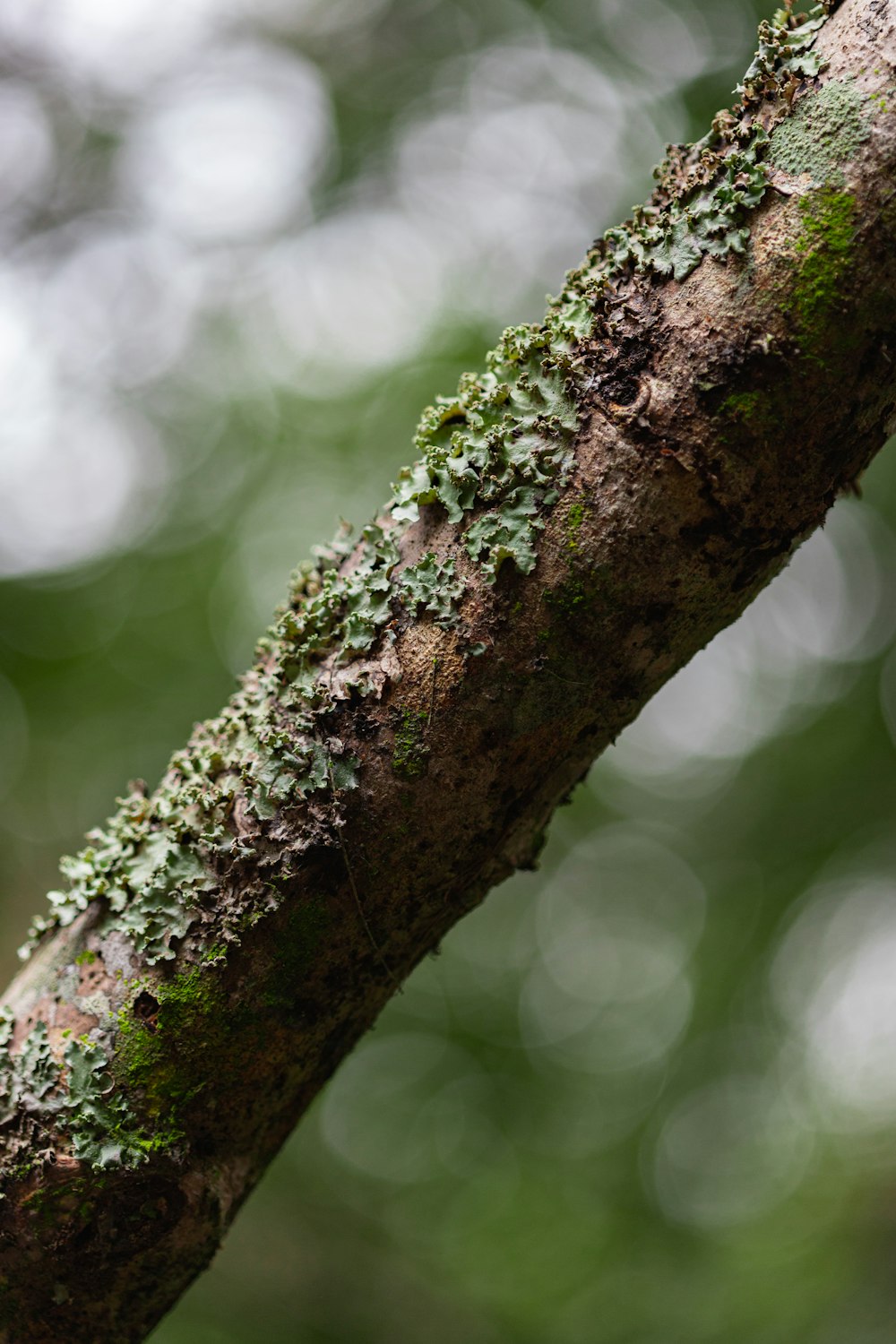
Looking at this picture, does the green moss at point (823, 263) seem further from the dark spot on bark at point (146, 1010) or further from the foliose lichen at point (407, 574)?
the dark spot on bark at point (146, 1010)

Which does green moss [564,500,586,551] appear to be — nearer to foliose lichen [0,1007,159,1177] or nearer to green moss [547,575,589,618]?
green moss [547,575,589,618]

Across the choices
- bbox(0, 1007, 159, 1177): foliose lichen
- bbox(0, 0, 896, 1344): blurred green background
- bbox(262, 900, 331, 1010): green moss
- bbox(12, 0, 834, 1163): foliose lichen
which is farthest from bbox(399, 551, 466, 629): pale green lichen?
bbox(0, 0, 896, 1344): blurred green background

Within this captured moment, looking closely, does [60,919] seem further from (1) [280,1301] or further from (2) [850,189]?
(1) [280,1301]

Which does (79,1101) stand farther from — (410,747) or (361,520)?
(361,520)

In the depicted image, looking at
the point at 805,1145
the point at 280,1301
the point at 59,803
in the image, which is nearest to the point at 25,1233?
the point at 280,1301

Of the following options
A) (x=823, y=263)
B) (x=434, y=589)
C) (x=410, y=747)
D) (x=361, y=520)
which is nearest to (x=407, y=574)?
(x=434, y=589)
